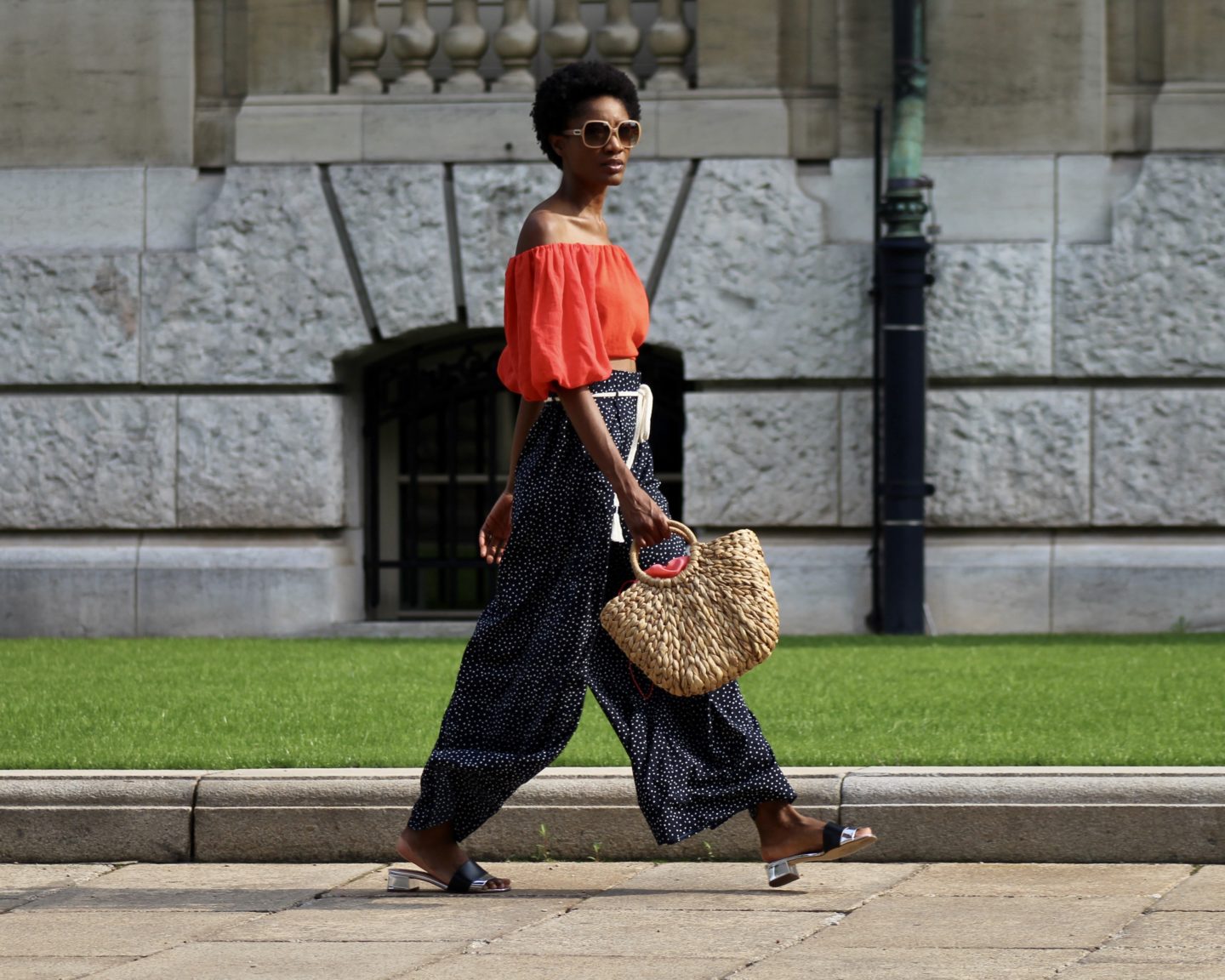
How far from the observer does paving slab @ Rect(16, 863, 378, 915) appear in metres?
4.87

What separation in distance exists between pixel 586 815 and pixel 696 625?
0.92m

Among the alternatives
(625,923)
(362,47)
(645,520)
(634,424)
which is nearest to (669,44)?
(362,47)

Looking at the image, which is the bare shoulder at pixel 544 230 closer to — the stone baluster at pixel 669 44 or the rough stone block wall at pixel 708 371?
the rough stone block wall at pixel 708 371

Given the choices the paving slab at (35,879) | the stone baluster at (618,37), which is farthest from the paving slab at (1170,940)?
the stone baluster at (618,37)

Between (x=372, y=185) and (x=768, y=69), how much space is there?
204 centimetres

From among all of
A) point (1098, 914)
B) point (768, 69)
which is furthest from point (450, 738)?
point (768, 69)

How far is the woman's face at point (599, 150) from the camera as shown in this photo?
4.91m

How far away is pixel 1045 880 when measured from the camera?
495 cm

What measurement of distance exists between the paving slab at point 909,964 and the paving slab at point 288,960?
0.69 m

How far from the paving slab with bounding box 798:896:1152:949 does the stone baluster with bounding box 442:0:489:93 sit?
6.59 meters

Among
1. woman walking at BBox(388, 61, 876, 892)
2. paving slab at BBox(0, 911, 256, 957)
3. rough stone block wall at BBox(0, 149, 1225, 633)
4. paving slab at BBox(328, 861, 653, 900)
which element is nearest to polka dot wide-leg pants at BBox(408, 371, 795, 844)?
woman walking at BBox(388, 61, 876, 892)

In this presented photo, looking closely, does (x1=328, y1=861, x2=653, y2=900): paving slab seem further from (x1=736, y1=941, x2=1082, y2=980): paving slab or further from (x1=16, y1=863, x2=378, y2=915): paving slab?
(x1=736, y1=941, x2=1082, y2=980): paving slab

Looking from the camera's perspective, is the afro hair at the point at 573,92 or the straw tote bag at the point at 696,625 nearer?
the straw tote bag at the point at 696,625

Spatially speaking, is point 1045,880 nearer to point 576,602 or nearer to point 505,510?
point 576,602
